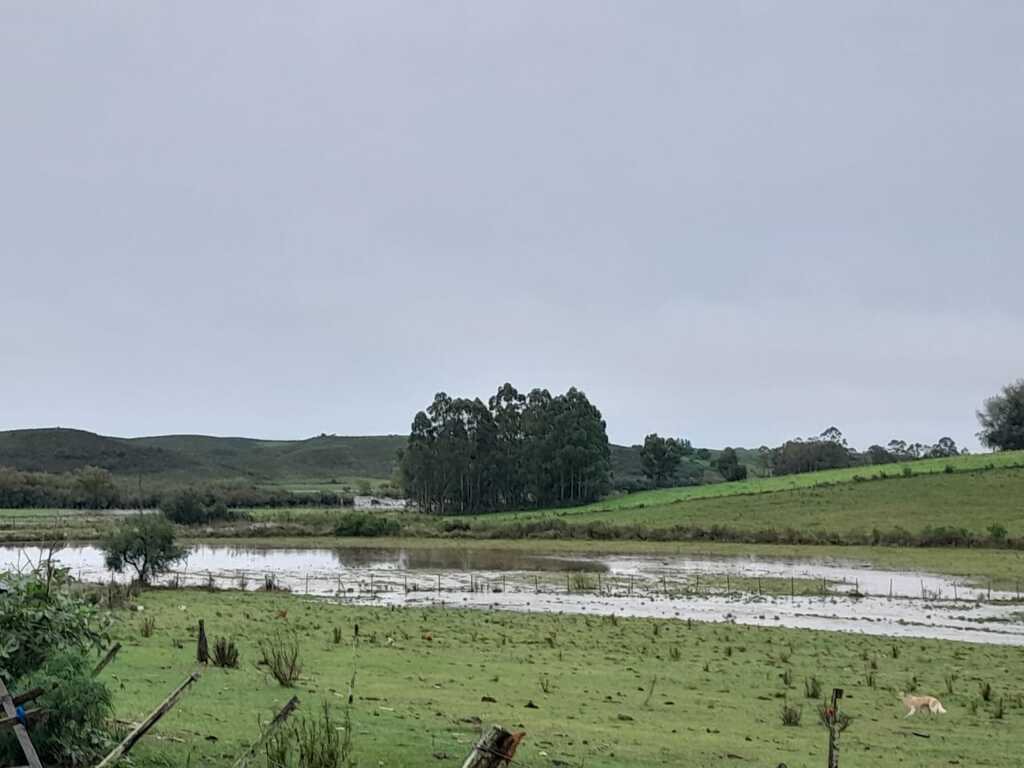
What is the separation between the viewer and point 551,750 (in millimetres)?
12547

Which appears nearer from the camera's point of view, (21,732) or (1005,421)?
(21,732)

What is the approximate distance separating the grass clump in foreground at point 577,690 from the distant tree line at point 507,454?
344ft

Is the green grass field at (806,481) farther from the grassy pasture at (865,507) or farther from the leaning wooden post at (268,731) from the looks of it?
the leaning wooden post at (268,731)

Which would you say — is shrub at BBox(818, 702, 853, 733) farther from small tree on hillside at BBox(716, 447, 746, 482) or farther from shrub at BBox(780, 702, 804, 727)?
small tree on hillside at BBox(716, 447, 746, 482)

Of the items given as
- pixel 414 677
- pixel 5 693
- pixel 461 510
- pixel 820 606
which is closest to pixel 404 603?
pixel 820 606

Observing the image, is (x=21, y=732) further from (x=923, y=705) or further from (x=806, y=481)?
(x=806, y=481)

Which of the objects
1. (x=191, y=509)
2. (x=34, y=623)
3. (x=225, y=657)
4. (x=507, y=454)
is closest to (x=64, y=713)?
(x=34, y=623)

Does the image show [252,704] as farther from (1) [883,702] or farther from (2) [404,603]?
(2) [404,603]

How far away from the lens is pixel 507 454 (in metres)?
145

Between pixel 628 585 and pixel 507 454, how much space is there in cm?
9455

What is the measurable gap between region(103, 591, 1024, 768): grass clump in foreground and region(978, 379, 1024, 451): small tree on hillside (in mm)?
124281

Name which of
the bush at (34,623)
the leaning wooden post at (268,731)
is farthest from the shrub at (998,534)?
the bush at (34,623)

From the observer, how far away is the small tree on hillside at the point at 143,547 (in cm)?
5072

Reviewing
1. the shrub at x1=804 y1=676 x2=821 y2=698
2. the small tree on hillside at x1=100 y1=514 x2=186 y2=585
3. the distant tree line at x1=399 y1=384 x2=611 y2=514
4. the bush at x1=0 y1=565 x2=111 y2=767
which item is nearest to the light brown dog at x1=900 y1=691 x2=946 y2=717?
the shrub at x1=804 y1=676 x2=821 y2=698
